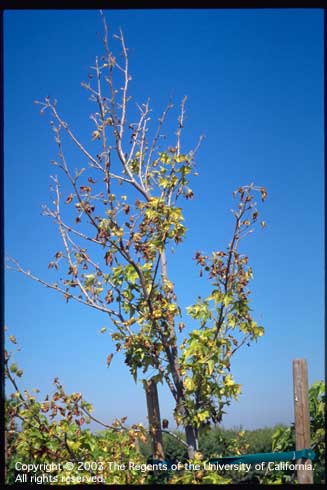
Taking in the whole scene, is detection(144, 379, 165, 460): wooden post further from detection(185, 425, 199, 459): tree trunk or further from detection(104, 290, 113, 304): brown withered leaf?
detection(104, 290, 113, 304): brown withered leaf

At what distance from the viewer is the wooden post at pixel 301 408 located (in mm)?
3160

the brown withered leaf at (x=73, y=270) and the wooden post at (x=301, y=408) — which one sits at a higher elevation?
the brown withered leaf at (x=73, y=270)

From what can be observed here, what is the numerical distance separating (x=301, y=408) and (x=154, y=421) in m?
0.71

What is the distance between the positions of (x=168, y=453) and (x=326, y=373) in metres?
0.97

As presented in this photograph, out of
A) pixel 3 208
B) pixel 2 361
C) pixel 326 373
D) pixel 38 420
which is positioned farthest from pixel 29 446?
pixel 326 373

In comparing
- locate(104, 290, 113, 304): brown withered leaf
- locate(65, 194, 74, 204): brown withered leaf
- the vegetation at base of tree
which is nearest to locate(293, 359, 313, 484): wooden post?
the vegetation at base of tree

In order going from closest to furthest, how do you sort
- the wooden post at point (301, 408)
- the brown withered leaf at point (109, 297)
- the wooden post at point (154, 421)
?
the wooden post at point (301, 408) → the wooden post at point (154, 421) → the brown withered leaf at point (109, 297)

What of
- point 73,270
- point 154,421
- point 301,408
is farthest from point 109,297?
point 301,408

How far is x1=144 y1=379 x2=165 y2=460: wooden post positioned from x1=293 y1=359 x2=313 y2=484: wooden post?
654 mm

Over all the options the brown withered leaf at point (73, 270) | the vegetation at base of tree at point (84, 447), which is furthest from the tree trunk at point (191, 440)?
the brown withered leaf at point (73, 270)

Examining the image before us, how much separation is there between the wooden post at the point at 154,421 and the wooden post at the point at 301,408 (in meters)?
0.65

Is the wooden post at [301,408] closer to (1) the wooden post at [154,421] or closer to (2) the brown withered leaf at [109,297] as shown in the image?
(1) the wooden post at [154,421]

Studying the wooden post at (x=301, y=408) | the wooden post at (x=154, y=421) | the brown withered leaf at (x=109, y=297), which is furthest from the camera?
the brown withered leaf at (x=109, y=297)

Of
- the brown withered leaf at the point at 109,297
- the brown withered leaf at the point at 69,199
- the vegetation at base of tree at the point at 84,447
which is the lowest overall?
the vegetation at base of tree at the point at 84,447
